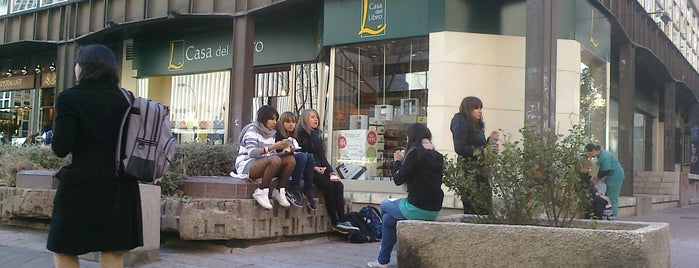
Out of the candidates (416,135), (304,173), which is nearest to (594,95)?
(304,173)

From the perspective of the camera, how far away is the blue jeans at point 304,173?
285 inches

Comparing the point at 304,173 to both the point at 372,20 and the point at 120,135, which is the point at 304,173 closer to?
the point at 120,135

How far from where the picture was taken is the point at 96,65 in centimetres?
358

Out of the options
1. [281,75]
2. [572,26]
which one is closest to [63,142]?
[572,26]

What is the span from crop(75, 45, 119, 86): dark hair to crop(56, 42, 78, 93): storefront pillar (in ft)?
64.9

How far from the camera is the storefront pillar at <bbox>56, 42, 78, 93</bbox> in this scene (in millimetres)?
21812

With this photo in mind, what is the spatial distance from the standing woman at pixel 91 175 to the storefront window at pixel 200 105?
16.2 m

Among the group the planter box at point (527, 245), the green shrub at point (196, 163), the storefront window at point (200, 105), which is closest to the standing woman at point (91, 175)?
the planter box at point (527, 245)

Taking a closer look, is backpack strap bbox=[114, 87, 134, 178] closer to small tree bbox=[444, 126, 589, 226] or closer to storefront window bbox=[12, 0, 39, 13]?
small tree bbox=[444, 126, 589, 226]

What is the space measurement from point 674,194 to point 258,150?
53.6ft

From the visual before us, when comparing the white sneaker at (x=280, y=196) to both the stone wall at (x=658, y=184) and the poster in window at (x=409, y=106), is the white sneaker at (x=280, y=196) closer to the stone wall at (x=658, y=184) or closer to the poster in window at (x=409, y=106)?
the poster in window at (x=409, y=106)

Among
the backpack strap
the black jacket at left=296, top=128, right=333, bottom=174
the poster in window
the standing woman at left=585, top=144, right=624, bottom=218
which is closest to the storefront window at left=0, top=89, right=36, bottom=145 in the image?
the poster in window

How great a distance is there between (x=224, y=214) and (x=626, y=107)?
44.9 ft

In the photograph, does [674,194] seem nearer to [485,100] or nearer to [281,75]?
[485,100]
